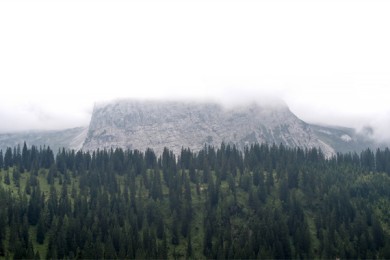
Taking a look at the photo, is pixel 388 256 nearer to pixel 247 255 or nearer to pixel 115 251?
pixel 247 255

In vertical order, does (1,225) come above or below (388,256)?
above

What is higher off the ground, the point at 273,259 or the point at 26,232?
the point at 26,232

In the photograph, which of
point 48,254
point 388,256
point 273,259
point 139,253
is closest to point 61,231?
point 48,254

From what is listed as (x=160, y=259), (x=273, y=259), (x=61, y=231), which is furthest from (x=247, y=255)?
(x=61, y=231)

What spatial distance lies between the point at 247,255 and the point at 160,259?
33.1 meters

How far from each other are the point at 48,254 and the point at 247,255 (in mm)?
73552

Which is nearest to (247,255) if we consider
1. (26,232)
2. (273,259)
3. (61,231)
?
(273,259)

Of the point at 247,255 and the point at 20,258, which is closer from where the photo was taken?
the point at 20,258

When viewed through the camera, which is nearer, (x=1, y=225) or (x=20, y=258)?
(x=20, y=258)

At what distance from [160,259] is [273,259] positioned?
43.4 meters

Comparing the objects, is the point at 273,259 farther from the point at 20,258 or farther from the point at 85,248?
the point at 20,258

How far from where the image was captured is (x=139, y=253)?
188 m

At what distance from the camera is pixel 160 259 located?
19662cm

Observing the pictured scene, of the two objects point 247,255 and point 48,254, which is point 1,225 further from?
point 247,255
